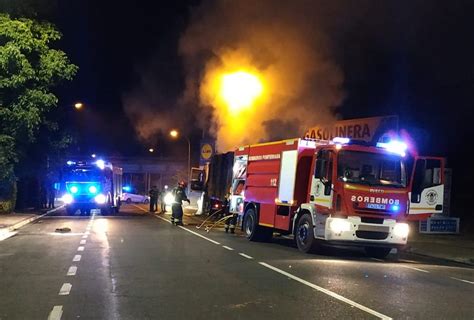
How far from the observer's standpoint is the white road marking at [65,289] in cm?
786

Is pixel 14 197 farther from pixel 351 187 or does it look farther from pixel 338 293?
pixel 338 293

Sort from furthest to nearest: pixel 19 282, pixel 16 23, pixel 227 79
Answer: pixel 227 79 → pixel 16 23 → pixel 19 282

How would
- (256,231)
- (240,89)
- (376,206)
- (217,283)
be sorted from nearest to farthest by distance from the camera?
1. (217,283)
2. (376,206)
3. (256,231)
4. (240,89)

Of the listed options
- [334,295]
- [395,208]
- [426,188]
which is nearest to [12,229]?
[395,208]

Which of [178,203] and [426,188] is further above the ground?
[426,188]

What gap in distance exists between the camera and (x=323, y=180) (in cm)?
1298

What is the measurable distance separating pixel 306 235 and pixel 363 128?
7.49 m

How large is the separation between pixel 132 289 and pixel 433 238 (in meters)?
13.1

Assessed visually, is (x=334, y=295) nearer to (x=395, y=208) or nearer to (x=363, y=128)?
(x=395, y=208)

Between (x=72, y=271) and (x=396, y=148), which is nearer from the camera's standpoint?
(x=72, y=271)

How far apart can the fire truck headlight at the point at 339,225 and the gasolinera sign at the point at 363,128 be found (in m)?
6.61

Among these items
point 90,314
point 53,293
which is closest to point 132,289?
point 53,293

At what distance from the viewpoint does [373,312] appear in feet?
22.5

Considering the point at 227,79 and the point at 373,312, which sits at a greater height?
the point at 227,79
